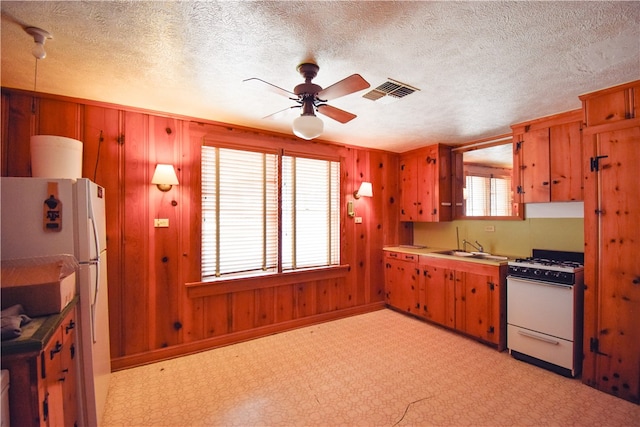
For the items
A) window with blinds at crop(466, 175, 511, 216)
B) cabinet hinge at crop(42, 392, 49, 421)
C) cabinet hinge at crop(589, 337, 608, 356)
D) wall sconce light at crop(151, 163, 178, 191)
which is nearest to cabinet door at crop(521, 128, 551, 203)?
window with blinds at crop(466, 175, 511, 216)

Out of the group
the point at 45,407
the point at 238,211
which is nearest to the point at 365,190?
the point at 238,211

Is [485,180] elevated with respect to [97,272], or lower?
elevated

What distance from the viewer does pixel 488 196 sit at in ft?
12.9

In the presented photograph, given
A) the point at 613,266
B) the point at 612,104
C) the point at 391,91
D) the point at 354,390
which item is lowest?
the point at 354,390

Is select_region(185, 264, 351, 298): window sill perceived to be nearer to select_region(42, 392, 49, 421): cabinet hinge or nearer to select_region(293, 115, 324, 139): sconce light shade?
select_region(42, 392, 49, 421): cabinet hinge

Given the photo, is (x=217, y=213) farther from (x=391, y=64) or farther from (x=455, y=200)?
(x=455, y=200)

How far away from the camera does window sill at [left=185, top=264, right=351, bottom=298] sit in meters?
3.11

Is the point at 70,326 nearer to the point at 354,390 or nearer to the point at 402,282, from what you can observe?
the point at 354,390

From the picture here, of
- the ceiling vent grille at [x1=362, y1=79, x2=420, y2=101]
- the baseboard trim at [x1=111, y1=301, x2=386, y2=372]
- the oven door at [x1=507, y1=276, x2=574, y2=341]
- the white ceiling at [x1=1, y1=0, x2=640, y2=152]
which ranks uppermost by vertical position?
the white ceiling at [x1=1, y1=0, x2=640, y2=152]

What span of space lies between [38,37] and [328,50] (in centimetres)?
166

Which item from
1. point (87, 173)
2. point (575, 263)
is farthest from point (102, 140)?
point (575, 263)

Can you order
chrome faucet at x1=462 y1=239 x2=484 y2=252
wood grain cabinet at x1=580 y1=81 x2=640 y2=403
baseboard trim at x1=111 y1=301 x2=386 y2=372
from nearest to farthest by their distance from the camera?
wood grain cabinet at x1=580 y1=81 x2=640 y2=403 → baseboard trim at x1=111 y1=301 x2=386 y2=372 → chrome faucet at x1=462 y1=239 x2=484 y2=252

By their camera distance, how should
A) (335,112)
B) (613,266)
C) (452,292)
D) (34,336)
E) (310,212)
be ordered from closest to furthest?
(34,336), (335,112), (613,266), (452,292), (310,212)

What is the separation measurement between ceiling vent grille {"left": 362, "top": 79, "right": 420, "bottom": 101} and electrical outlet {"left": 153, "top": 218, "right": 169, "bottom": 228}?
228 cm
